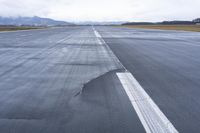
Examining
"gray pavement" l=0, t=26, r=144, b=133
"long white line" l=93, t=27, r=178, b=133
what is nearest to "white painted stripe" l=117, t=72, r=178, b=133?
"long white line" l=93, t=27, r=178, b=133

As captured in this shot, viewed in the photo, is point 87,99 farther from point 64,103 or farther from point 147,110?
point 147,110

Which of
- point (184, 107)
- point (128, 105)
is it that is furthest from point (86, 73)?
point (184, 107)

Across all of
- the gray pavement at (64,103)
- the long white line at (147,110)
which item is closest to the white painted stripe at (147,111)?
the long white line at (147,110)

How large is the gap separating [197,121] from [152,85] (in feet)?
8.50

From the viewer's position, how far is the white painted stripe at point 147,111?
383 centimetres

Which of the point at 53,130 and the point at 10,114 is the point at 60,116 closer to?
the point at 53,130

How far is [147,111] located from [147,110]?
5 cm

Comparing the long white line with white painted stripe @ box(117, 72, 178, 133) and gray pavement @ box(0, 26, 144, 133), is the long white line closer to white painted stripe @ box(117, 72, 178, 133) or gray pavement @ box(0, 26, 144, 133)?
white painted stripe @ box(117, 72, 178, 133)

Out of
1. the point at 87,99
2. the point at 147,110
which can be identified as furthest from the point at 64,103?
the point at 147,110

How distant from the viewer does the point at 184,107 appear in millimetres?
4855

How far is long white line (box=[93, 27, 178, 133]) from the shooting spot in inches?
151

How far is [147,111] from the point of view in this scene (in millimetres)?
4602

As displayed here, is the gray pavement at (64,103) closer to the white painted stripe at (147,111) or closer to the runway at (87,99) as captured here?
the runway at (87,99)

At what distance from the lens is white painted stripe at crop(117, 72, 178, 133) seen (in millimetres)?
3833
